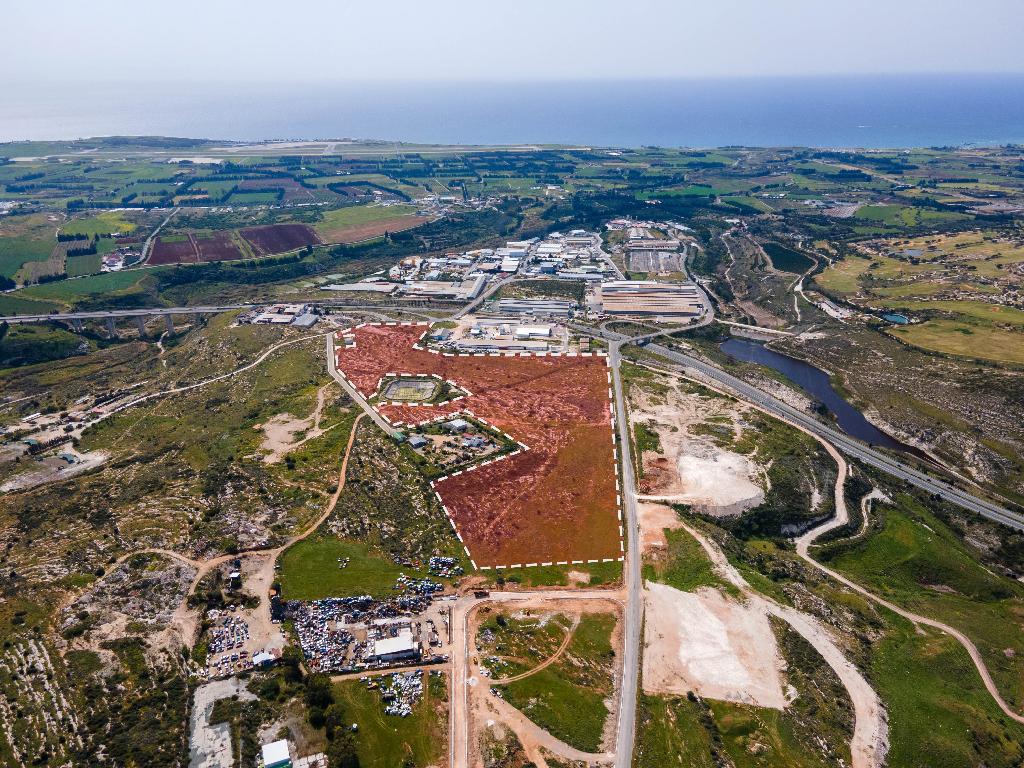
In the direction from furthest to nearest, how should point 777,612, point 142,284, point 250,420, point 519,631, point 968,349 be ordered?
point 142,284 → point 968,349 → point 250,420 → point 777,612 → point 519,631

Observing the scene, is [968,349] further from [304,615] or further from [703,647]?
[304,615]

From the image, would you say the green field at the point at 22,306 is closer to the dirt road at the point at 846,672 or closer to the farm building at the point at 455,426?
the farm building at the point at 455,426

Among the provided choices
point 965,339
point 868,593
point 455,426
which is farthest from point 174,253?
point 965,339

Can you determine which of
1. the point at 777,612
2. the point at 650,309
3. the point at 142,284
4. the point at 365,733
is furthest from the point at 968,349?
the point at 142,284

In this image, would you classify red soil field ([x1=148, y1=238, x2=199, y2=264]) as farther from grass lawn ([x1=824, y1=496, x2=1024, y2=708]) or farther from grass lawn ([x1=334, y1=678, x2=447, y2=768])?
grass lawn ([x1=824, y1=496, x2=1024, y2=708])

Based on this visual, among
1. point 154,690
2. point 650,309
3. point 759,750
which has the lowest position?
point 759,750

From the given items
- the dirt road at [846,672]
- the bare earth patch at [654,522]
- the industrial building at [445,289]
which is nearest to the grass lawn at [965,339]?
the bare earth patch at [654,522]
